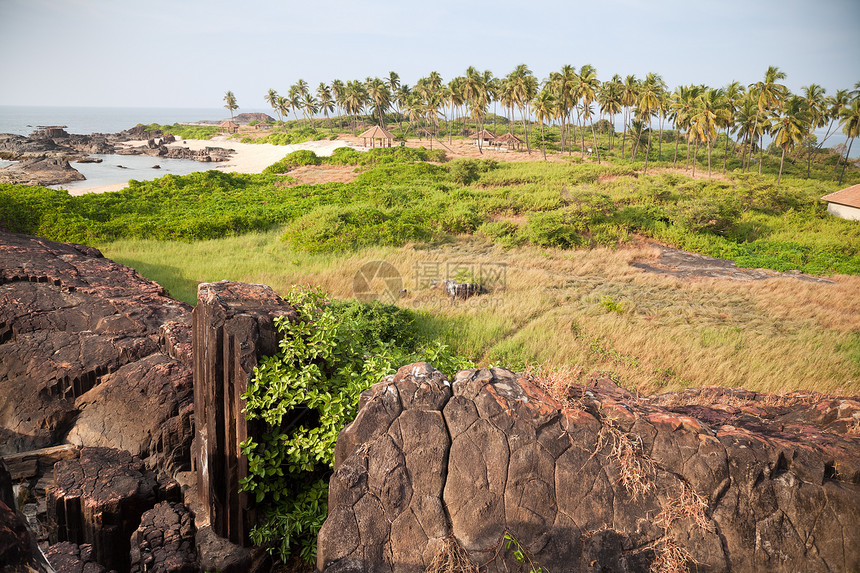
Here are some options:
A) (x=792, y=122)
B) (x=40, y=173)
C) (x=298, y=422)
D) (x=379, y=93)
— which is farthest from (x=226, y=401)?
(x=379, y=93)

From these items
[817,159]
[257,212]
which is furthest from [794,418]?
[817,159]

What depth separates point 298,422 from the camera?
4.81 meters

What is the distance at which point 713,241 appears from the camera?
787 inches

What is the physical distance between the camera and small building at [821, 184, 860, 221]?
79.6ft

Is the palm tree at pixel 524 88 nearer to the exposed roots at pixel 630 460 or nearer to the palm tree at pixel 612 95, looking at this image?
the palm tree at pixel 612 95

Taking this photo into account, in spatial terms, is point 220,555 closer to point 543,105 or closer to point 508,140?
point 543,105

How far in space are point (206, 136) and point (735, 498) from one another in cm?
8568

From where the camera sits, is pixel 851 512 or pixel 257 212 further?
pixel 257 212

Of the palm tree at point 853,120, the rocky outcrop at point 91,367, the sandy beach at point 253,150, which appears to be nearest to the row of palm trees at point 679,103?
the palm tree at point 853,120

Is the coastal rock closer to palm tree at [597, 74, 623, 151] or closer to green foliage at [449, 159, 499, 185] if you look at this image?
green foliage at [449, 159, 499, 185]

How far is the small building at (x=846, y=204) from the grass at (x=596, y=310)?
1140cm

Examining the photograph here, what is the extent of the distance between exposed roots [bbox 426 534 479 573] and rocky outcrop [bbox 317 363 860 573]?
14mm

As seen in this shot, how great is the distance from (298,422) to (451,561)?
2.08 meters

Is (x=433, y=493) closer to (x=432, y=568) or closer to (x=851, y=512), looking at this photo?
(x=432, y=568)
